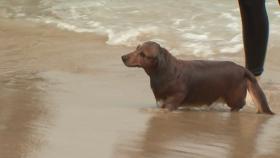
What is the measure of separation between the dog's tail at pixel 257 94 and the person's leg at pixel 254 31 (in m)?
0.18

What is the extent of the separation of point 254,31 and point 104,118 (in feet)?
4.01

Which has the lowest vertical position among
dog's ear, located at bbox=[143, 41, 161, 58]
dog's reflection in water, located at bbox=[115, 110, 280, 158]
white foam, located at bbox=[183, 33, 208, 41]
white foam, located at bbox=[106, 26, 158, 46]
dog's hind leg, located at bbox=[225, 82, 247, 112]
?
white foam, located at bbox=[106, 26, 158, 46]

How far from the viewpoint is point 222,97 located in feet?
14.8

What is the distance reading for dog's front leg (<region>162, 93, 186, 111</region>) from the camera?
428 centimetres

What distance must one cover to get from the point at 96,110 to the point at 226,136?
836 mm

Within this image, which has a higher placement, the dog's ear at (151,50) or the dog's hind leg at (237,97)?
the dog's ear at (151,50)

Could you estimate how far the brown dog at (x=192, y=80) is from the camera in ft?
14.2

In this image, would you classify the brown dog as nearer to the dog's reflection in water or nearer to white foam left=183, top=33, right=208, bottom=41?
the dog's reflection in water

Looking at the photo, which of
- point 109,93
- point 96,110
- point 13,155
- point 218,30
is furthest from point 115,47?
point 13,155

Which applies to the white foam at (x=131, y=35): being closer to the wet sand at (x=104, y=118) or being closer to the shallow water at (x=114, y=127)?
the wet sand at (x=104, y=118)

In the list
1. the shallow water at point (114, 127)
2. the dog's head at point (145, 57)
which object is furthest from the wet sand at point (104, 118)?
the dog's head at point (145, 57)

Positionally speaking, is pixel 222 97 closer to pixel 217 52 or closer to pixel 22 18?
pixel 217 52

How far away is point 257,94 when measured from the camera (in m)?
4.40

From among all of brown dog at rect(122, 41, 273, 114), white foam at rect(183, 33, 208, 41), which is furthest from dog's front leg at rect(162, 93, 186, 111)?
white foam at rect(183, 33, 208, 41)
